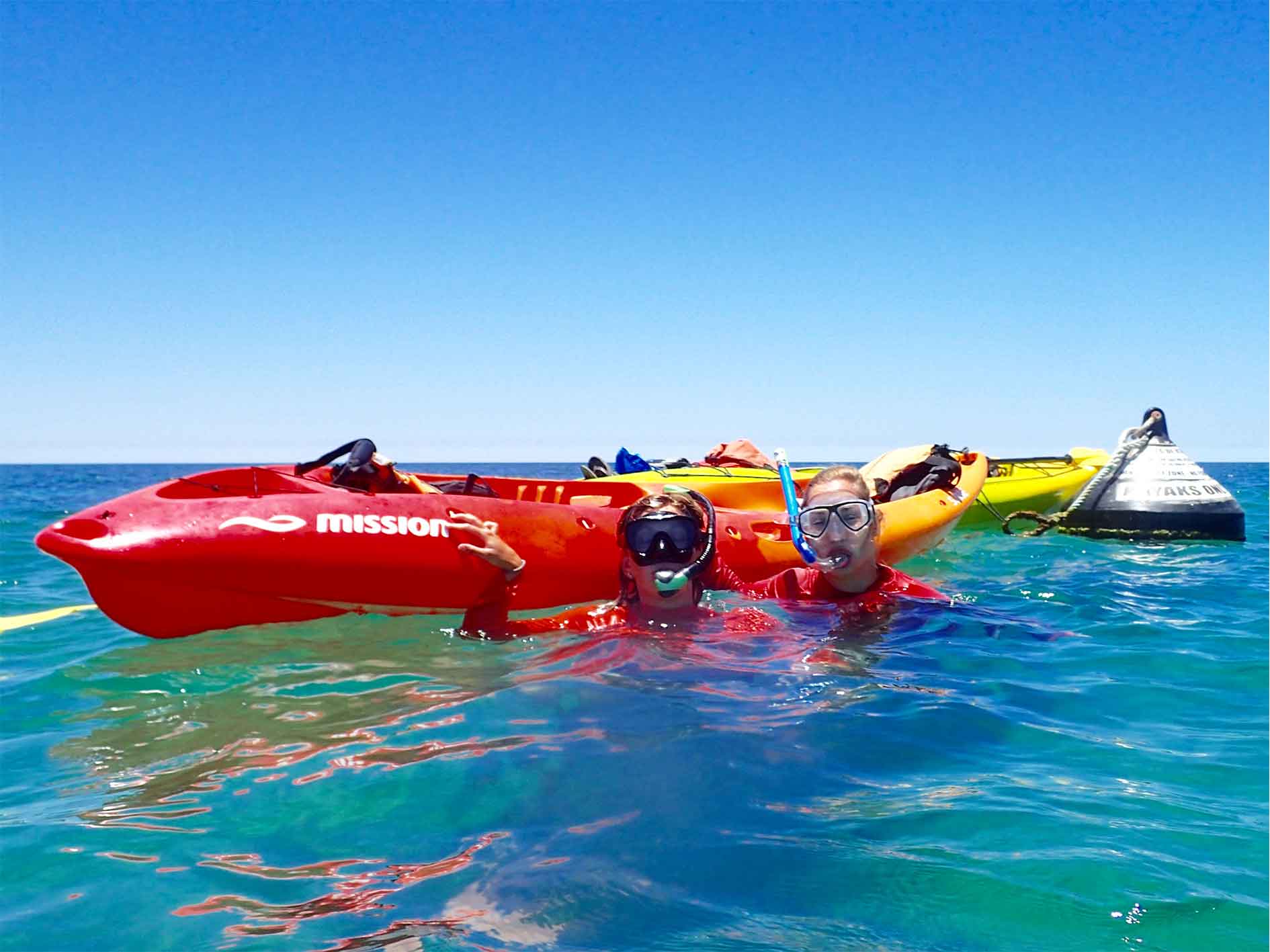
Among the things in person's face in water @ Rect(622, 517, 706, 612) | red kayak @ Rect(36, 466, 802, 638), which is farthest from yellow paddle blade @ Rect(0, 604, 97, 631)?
person's face in water @ Rect(622, 517, 706, 612)

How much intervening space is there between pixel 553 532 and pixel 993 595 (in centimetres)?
347

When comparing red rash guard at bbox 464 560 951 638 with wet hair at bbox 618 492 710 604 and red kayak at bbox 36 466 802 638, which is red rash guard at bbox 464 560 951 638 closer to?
wet hair at bbox 618 492 710 604

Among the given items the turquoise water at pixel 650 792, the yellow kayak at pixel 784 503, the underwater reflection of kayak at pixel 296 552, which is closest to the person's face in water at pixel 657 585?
the turquoise water at pixel 650 792

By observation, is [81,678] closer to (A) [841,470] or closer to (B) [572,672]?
(B) [572,672]

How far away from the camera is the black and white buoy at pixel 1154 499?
34.6 feet

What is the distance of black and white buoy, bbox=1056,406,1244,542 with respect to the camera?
10547 millimetres

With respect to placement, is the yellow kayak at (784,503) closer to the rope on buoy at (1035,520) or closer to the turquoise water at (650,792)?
the rope on buoy at (1035,520)

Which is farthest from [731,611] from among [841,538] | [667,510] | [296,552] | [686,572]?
[296,552]

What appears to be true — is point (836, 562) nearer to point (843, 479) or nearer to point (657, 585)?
point (843, 479)

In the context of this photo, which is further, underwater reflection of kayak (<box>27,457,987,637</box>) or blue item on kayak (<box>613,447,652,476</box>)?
blue item on kayak (<box>613,447,652,476</box>)

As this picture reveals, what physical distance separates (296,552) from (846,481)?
315cm

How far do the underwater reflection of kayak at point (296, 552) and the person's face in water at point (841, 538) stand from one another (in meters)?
1.87

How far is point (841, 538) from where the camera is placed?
460 centimetres

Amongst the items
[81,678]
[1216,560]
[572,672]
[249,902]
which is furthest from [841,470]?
[1216,560]
